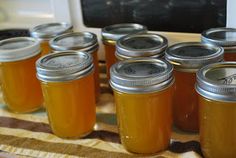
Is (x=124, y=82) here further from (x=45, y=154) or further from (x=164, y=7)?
(x=164, y=7)

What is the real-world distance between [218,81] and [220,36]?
167 millimetres

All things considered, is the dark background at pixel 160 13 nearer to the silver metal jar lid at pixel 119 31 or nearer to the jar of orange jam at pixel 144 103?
the silver metal jar lid at pixel 119 31

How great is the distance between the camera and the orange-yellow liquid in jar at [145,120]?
540 millimetres

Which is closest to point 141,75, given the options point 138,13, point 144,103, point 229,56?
point 144,103

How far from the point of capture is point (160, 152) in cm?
57

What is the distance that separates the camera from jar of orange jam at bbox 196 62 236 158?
1.62 feet

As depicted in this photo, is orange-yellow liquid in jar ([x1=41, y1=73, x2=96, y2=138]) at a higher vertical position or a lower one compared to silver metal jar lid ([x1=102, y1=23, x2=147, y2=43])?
lower

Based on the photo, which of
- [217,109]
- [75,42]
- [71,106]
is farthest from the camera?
[75,42]

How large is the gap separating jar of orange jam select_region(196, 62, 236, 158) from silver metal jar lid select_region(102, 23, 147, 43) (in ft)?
0.72

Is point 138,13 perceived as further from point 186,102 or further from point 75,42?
point 186,102

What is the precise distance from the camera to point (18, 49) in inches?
26.4

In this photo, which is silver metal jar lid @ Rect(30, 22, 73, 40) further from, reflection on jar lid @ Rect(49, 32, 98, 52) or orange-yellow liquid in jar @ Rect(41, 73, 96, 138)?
orange-yellow liquid in jar @ Rect(41, 73, 96, 138)

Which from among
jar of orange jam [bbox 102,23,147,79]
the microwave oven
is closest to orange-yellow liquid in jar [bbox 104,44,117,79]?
jar of orange jam [bbox 102,23,147,79]

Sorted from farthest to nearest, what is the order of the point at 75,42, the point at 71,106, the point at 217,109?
the point at 75,42, the point at 71,106, the point at 217,109
